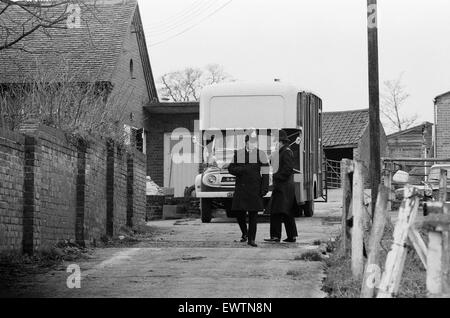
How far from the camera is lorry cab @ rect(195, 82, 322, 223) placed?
18.6 metres

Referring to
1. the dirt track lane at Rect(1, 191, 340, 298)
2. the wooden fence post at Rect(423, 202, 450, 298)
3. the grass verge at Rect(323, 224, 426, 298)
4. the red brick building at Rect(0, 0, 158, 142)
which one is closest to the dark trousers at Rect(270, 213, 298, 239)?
the dirt track lane at Rect(1, 191, 340, 298)

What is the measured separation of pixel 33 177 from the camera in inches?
422

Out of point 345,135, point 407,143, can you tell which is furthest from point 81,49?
point 407,143

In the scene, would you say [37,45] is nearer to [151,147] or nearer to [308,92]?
[151,147]

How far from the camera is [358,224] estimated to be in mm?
8578

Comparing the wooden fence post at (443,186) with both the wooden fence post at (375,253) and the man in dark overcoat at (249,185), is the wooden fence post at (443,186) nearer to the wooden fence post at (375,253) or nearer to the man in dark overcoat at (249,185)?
the man in dark overcoat at (249,185)

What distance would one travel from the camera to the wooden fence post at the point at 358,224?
27.9 feet

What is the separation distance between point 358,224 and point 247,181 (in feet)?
14.8

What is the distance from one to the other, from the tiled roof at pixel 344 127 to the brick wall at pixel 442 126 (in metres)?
13.3

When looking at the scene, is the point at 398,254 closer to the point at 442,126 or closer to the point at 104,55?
the point at 104,55

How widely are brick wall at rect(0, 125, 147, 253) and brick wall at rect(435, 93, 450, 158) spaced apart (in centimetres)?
2284

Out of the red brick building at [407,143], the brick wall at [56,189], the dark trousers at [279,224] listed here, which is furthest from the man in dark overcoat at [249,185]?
the red brick building at [407,143]
